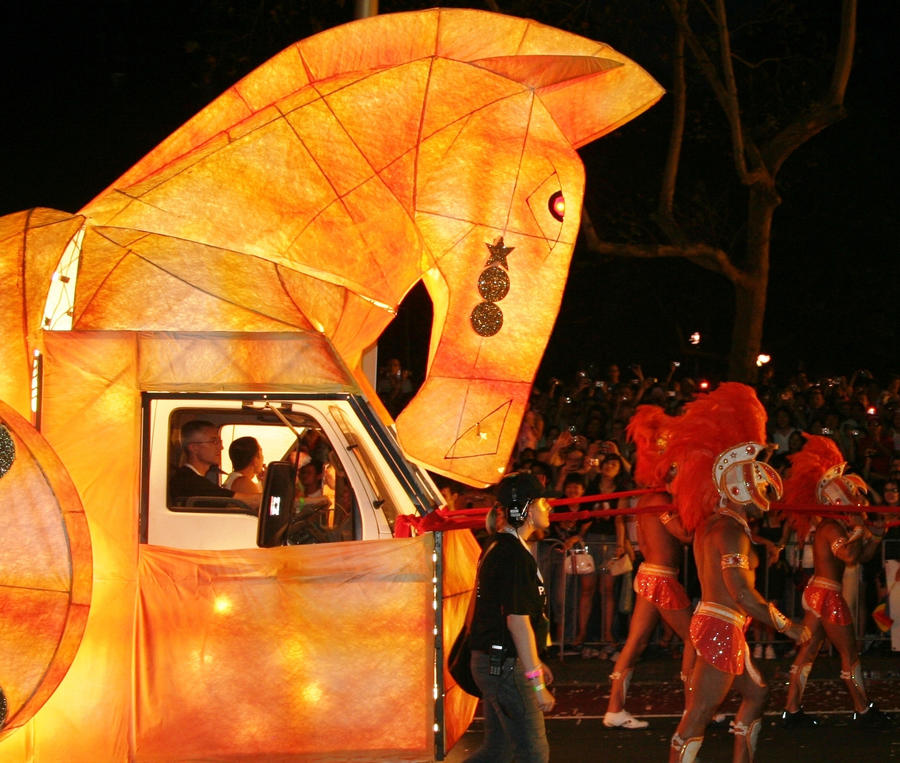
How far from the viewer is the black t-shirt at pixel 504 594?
595 centimetres

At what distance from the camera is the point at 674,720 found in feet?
30.5

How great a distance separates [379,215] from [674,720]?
176 inches

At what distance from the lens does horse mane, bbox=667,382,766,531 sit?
7.13 metres

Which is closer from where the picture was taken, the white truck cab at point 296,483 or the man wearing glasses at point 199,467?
the white truck cab at point 296,483

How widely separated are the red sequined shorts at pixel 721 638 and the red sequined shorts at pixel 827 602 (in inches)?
96.7

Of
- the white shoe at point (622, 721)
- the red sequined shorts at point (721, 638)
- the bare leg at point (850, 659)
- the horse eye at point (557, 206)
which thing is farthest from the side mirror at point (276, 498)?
the bare leg at point (850, 659)

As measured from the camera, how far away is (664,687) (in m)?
10.6

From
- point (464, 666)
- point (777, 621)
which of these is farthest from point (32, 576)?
point (777, 621)

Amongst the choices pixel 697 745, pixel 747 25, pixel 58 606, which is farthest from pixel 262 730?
pixel 747 25

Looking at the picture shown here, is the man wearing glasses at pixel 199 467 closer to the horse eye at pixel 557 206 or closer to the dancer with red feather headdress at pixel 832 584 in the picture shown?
the horse eye at pixel 557 206

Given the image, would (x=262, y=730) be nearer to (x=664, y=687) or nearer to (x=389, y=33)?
(x=389, y=33)

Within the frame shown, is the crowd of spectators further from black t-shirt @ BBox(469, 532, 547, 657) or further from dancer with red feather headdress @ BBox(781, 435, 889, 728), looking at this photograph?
black t-shirt @ BBox(469, 532, 547, 657)

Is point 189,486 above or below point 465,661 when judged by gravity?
above

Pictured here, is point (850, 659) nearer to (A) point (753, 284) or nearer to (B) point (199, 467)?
(B) point (199, 467)
